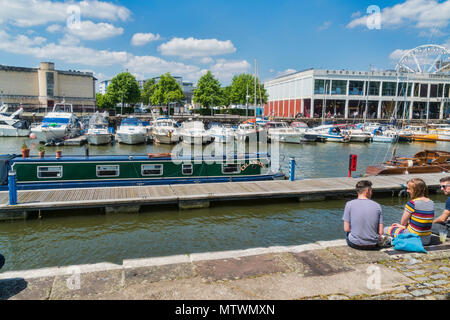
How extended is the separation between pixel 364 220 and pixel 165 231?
28.6 ft

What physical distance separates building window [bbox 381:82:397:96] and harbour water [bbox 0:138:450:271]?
84182mm

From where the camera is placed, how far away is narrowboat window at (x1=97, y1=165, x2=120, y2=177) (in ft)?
57.9

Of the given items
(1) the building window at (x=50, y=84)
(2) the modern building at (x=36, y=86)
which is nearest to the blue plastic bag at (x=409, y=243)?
(2) the modern building at (x=36, y=86)

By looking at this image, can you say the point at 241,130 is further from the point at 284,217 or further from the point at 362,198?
the point at 362,198

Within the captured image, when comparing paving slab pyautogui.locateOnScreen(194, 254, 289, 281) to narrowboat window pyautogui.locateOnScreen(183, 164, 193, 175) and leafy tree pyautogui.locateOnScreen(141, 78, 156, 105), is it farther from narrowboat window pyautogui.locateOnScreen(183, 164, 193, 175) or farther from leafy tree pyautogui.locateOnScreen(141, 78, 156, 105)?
leafy tree pyautogui.locateOnScreen(141, 78, 156, 105)

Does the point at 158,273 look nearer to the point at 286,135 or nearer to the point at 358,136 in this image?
the point at 286,135

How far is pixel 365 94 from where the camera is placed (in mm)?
92062

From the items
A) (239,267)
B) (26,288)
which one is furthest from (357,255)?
(26,288)

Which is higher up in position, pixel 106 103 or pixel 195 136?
pixel 106 103

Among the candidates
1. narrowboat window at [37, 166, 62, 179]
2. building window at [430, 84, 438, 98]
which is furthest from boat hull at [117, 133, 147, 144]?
building window at [430, 84, 438, 98]

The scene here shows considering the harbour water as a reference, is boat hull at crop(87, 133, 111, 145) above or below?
above

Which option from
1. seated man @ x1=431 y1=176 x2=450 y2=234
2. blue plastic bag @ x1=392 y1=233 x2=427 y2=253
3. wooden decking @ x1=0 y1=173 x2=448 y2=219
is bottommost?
wooden decking @ x1=0 y1=173 x2=448 y2=219

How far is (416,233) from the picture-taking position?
762 centimetres

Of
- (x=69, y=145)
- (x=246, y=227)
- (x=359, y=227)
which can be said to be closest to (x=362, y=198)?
(x=359, y=227)
